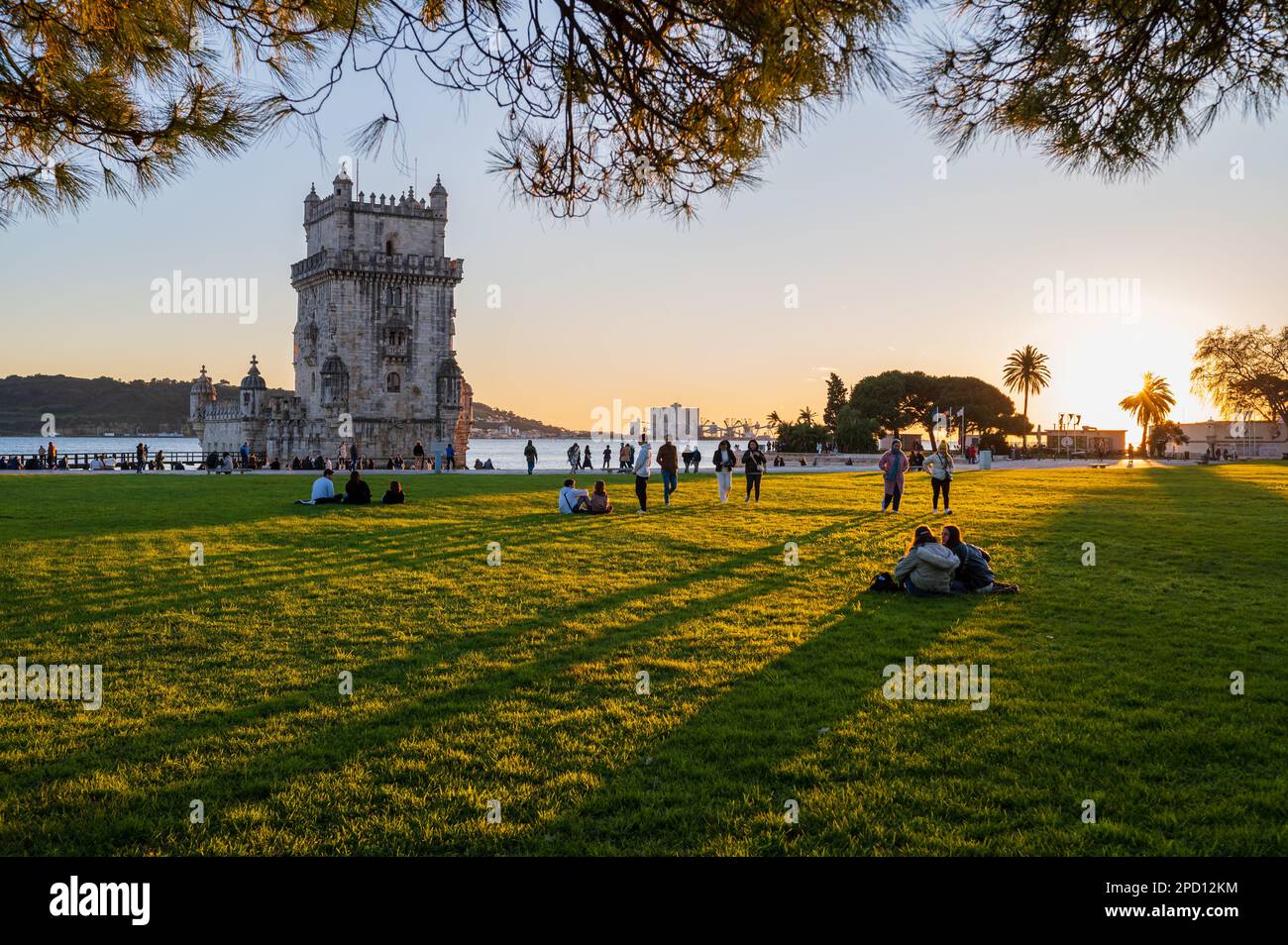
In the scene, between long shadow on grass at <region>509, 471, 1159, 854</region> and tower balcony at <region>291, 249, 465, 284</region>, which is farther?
tower balcony at <region>291, 249, 465, 284</region>

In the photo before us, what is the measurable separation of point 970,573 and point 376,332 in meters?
59.7

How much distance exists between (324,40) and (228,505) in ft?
59.7

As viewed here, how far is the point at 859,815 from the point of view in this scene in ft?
14.8

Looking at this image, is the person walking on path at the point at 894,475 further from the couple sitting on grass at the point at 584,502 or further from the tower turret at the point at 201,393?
the tower turret at the point at 201,393

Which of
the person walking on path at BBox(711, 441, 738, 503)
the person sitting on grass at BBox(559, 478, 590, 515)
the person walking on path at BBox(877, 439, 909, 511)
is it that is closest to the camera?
the person sitting on grass at BBox(559, 478, 590, 515)

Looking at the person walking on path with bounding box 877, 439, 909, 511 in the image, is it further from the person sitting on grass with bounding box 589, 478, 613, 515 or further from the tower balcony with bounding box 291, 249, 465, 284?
the tower balcony with bounding box 291, 249, 465, 284

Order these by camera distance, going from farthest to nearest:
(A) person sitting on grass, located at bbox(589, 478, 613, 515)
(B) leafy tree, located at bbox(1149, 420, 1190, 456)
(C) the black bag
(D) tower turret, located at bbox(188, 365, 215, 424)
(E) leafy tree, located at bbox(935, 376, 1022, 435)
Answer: (B) leafy tree, located at bbox(1149, 420, 1190, 456) < (E) leafy tree, located at bbox(935, 376, 1022, 435) < (D) tower turret, located at bbox(188, 365, 215, 424) < (A) person sitting on grass, located at bbox(589, 478, 613, 515) < (C) the black bag

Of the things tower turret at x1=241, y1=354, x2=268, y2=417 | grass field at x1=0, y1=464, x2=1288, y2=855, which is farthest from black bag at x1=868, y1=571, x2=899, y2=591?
tower turret at x1=241, y1=354, x2=268, y2=417

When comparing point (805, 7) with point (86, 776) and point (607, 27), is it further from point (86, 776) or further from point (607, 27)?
point (86, 776)

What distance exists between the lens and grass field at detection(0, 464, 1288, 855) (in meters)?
4.44

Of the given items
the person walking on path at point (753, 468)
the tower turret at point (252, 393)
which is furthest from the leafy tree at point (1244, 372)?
the tower turret at point (252, 393)

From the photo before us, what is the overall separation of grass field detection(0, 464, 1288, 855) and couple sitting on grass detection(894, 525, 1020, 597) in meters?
0.38

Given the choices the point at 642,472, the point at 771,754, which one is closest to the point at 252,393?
the point at 642,472
